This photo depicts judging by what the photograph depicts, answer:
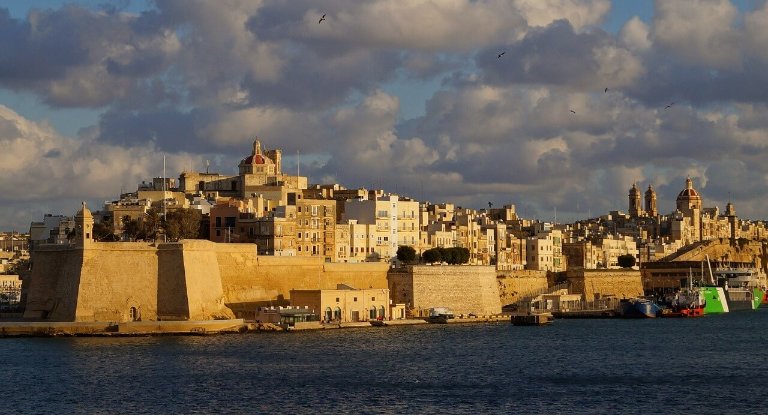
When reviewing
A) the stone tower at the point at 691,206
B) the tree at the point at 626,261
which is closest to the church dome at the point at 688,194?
the stone tower at the point at 691,206

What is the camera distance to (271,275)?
61.0 m

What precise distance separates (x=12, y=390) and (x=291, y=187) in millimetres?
42255

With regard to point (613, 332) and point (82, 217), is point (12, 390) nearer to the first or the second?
point (82, 217)

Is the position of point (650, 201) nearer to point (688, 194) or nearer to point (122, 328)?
point (688, 194)

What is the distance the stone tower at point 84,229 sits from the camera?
176ft

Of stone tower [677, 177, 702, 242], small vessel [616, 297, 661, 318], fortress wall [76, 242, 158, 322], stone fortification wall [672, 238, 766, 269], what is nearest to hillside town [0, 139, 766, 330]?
fortress wall [76, 242, 158, 322]

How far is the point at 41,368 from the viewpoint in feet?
139

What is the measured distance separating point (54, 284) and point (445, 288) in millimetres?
20406

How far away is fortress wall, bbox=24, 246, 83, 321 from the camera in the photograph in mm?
53641

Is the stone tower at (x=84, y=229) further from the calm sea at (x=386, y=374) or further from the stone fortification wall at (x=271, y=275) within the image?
the stone fortification wall at (x=271, y=275)

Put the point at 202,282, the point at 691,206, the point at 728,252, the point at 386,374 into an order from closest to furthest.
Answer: the point at 386,374 < the point at 202,282 < the point at 728,252 < the point at 691,206

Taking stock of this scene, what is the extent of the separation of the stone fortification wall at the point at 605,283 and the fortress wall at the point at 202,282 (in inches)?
1277

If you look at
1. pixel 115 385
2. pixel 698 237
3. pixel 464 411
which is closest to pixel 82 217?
pixel 115 385

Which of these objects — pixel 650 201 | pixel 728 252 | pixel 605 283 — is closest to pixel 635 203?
pixel 650 201
